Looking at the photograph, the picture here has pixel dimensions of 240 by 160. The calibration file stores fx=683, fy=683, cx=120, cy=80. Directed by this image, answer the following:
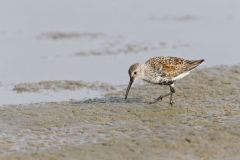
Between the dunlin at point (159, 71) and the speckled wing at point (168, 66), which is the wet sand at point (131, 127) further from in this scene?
the speckled wing at point (168, 66)

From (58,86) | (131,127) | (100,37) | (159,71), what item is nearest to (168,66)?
(159,71)

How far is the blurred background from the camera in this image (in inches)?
601

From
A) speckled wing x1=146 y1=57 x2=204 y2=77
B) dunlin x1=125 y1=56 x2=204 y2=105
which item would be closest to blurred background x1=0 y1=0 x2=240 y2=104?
dunlin x1=125 y1=56 x2=204 y2=105

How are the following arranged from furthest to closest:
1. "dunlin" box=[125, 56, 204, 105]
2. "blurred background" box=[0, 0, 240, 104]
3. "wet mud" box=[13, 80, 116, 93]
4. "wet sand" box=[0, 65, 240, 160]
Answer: "blurred background" box=[0, 0, 240, 104] → "wet mud" box=[13, 80, 116, 93] → "dunlin" box=[125, 56, 204, 105] → "wet sand" box=[0, 65, 240, 160]

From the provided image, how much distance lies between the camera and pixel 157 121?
11266 millimetres

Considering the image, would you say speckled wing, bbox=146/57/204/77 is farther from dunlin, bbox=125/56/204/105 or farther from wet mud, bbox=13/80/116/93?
wet mud, bbox=13/80/116/93

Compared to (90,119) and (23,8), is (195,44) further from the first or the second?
(90,119)

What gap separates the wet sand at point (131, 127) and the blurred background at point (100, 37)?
1185 millimetres

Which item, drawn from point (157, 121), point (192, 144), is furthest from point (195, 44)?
point (192, 144)

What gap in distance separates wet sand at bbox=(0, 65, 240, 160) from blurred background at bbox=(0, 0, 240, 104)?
1.18 meters

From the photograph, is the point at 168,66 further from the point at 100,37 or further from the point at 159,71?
the point at 100,37

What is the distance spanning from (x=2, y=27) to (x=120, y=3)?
16.2 ft

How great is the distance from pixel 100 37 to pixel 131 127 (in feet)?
27.8

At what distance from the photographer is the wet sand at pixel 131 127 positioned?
974cm
